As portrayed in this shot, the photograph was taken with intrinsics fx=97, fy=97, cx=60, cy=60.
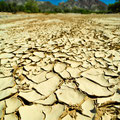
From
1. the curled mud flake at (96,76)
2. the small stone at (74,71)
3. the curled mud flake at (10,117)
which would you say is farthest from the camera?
the small stone at (74,71)

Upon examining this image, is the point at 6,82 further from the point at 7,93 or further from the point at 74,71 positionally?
the point at 74,71

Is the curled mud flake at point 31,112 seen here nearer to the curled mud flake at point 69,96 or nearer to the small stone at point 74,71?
the curled mud flake at point 69,96

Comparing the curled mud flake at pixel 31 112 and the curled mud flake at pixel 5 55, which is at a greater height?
the curled mud flake at pixel 5 55

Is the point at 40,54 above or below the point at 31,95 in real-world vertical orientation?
above

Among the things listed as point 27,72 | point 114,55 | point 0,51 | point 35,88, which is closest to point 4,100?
point 35,88

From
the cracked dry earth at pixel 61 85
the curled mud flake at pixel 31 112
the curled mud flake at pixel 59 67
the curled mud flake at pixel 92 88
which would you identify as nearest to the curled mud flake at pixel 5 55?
the cracked dry earth at pixel 61 85

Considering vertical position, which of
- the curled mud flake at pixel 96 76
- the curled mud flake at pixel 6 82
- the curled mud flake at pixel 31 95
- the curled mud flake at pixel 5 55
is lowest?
the curled mud flake at pixel 31 95

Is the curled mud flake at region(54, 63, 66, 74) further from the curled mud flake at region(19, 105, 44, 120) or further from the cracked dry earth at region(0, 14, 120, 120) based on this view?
the curled mud flake at region(19, 105, 44, 120)

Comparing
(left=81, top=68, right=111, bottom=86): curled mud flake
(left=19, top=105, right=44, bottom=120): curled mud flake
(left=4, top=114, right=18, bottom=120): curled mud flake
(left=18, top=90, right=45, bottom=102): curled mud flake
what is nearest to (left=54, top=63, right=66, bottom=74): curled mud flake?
(left=81, top=68, right=111, bottom=86): curled mud flake

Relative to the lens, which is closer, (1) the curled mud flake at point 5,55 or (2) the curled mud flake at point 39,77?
(2) the curled mud flake at point 39,77

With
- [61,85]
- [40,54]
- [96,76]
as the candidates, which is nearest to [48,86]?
[61,85]

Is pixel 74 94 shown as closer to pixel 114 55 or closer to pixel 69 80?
pixel 69 80

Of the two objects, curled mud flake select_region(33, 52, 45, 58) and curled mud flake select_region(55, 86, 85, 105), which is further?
curled mud flake select_region(33, 52, 45, 58)

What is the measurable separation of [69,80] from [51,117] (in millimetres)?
380
